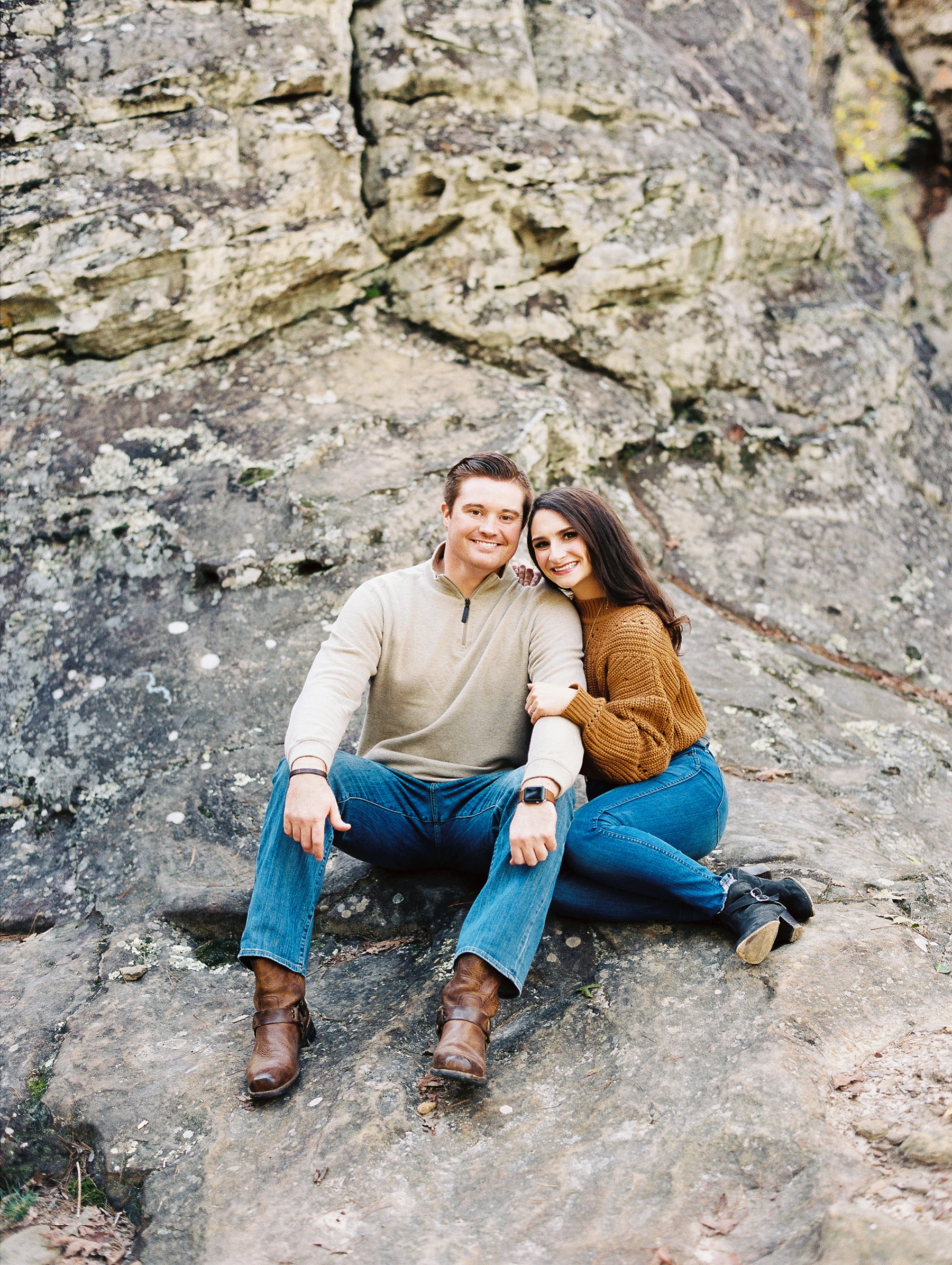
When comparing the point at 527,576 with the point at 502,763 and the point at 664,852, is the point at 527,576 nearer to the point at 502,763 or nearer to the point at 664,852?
the point at 502,763

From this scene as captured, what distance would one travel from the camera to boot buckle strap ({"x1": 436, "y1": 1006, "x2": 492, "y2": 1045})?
8.09 ft

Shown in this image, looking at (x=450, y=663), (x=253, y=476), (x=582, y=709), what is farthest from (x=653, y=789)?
(x=253, y=476)

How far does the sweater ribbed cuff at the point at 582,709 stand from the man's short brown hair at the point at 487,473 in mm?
676

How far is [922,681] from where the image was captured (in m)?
5.26

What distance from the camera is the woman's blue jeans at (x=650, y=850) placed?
2836 millimetres

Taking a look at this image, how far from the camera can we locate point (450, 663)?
3158mm

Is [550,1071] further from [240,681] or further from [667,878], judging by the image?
[240,681]

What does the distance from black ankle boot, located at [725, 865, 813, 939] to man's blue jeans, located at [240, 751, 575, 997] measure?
2.04 feet

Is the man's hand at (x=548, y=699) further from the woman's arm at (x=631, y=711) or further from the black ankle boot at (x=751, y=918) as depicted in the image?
the black ankle boot at (x=751, y=918)

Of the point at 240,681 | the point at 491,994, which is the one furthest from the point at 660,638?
the point at 240,681

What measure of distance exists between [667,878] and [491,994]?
646mm

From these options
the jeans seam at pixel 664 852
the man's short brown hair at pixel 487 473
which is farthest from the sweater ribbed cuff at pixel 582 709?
the man's short brown hair at pixel 487 473

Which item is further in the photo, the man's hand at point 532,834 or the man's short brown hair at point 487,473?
the man's short brown hair at point 487,473

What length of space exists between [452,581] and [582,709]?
641 millimetres
